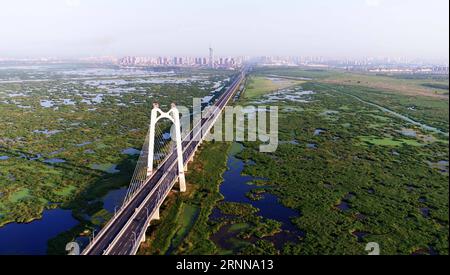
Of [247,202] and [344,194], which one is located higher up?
[344,194]

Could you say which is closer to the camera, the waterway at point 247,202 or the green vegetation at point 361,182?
the green vegetation at point 361,182

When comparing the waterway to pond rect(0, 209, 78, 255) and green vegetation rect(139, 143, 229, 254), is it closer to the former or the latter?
green vegetation rect(139, 143, 229, 254)

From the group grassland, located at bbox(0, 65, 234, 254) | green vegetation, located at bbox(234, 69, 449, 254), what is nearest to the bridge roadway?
grassland, located at bbox(0, 65, 234, 254)

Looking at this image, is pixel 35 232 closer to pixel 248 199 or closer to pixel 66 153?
pixel 248 199

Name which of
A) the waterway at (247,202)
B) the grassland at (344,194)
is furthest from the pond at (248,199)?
the grassland at (344,194)

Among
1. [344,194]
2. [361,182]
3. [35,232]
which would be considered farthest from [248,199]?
[35,232]

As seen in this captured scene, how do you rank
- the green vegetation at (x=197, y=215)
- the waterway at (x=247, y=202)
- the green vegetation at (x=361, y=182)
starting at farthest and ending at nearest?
the waterway at (x=247, y=202), the green vegetation at (x=361, y=182), the green vegetation at (x=197, y=215)

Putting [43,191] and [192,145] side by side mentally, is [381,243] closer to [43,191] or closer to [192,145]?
[192,145]

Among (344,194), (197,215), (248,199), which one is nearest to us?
(197,215)

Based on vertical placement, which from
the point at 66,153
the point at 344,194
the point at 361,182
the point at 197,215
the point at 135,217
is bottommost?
the point at 197,215

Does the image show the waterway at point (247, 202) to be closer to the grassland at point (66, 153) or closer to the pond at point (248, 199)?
the pond at point (248, 199)
